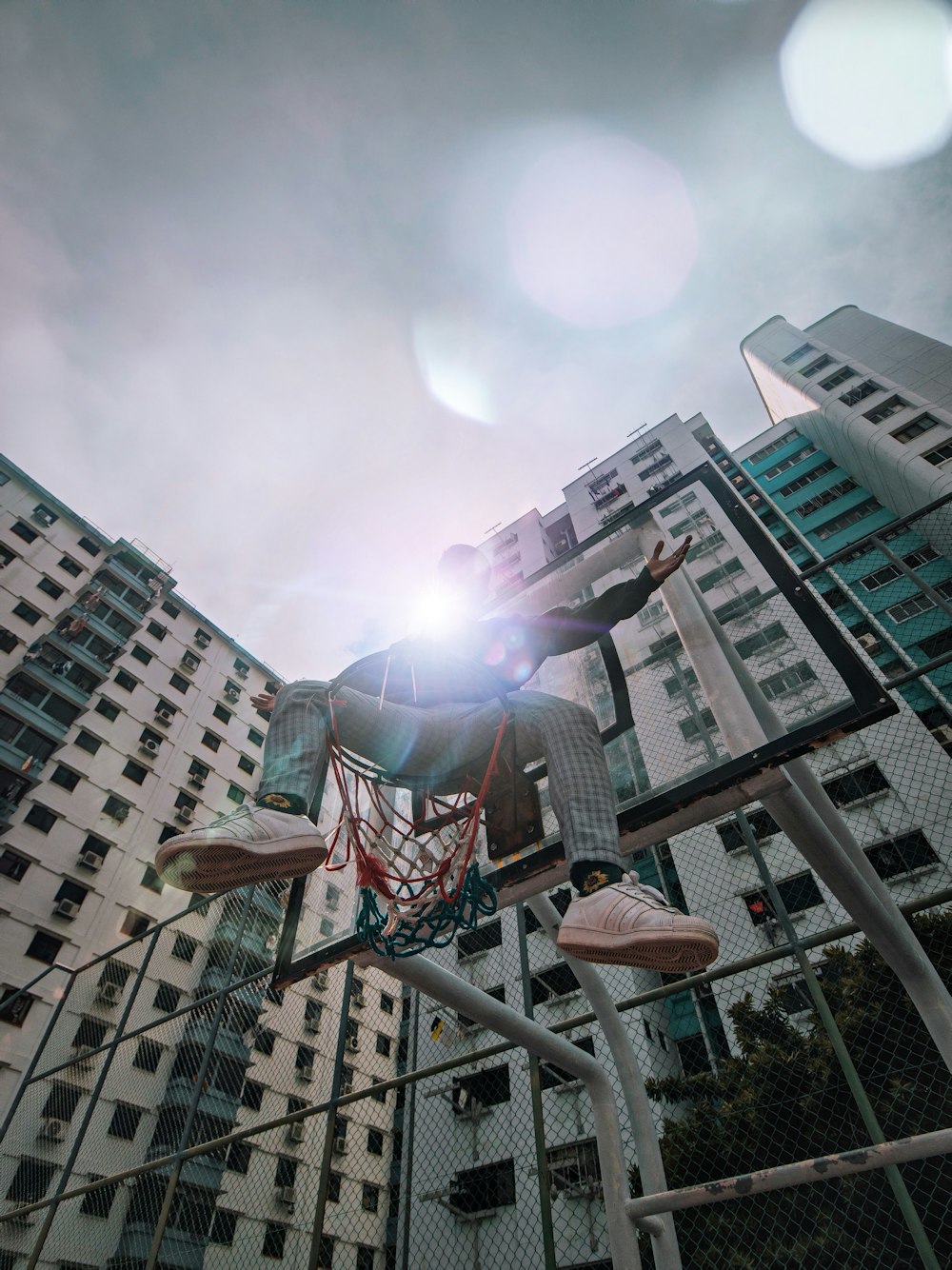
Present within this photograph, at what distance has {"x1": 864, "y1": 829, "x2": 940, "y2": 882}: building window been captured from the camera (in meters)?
16.7

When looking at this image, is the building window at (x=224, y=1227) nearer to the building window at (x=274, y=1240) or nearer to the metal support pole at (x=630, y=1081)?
the building window at (x=274, y=1240)

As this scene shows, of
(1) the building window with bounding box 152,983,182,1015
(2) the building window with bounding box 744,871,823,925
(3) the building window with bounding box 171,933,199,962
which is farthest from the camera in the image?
(3) the building window with bounding box 171,933,199,962

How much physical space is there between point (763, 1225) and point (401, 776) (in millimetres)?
12885

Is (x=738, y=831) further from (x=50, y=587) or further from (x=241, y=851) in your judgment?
(x=50, y=587)

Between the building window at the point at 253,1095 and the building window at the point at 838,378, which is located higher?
the building window at the point at 838,378

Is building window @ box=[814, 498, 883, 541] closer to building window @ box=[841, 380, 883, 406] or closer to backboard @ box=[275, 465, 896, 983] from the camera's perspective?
building window @ box=[841, 380, 883, 406]

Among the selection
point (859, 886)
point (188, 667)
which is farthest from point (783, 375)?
point (859, 886)

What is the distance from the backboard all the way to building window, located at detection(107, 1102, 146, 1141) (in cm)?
1996

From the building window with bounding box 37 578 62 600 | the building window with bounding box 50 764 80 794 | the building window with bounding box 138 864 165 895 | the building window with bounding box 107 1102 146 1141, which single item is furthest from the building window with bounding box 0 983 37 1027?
the building window with bounding box 37 578 62 600

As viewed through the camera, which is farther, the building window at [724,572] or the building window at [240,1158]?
the building window at [240,1158]

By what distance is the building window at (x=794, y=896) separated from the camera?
17297 mm

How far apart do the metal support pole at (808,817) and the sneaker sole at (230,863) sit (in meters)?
1.71

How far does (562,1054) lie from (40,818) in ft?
88.7

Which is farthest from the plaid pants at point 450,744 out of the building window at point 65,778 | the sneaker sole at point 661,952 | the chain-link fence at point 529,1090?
the building window at point 65,778
